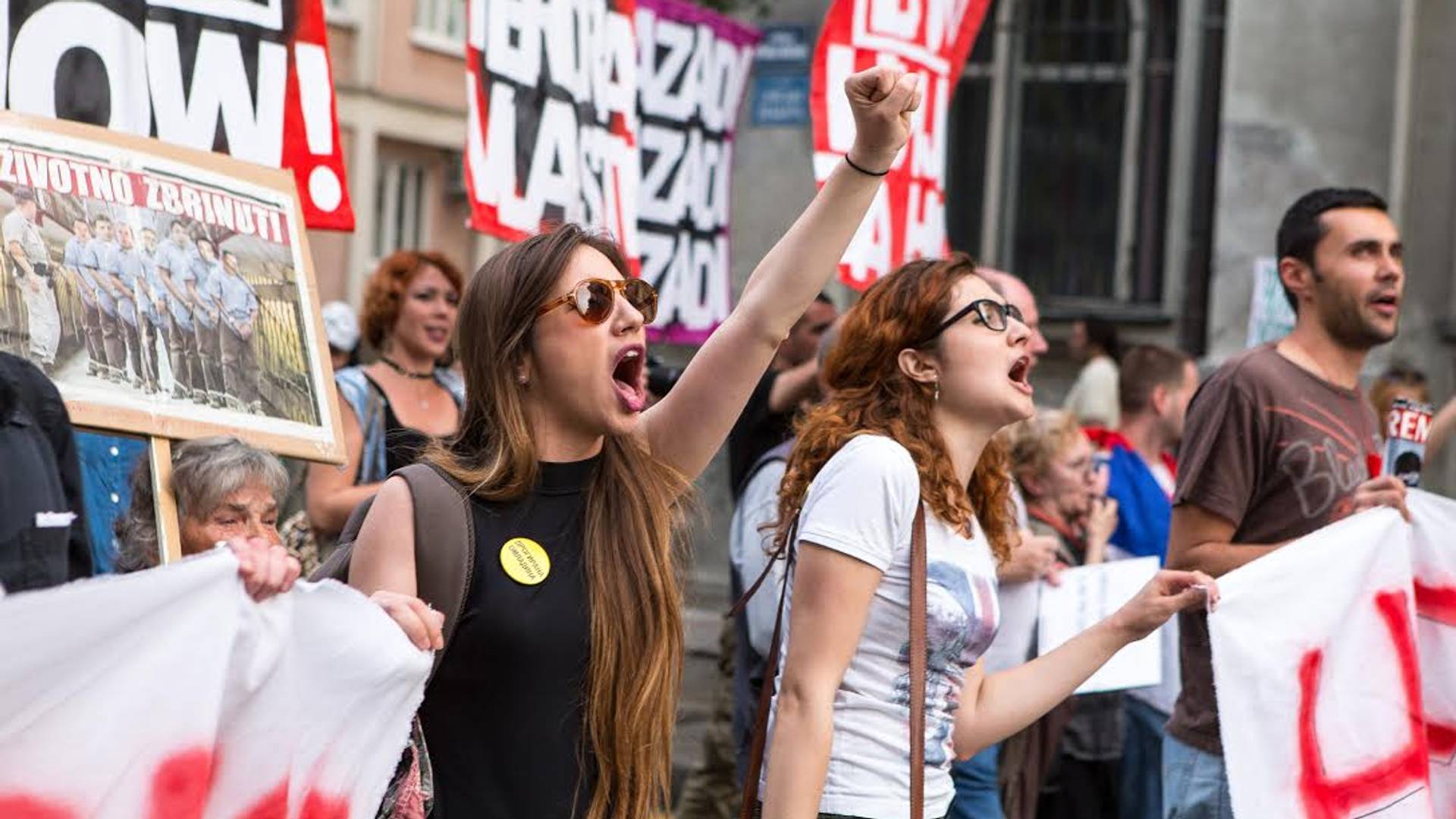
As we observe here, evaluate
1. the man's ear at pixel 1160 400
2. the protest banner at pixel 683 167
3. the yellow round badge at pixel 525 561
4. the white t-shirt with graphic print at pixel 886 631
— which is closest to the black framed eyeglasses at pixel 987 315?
the white t-shirt with graphic print at pixel 886 631

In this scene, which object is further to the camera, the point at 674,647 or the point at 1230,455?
the point at 1230,455

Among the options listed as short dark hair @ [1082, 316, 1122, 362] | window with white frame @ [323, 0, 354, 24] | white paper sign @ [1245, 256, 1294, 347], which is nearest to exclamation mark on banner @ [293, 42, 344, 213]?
white paper sign @ [1245, 256, 1294, 347]

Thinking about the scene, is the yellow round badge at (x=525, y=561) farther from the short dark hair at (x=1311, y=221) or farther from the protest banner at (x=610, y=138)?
the short dark hair at (x=1311, y=221)

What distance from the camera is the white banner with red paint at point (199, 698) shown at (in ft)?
8.13

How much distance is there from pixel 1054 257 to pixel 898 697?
374 inches

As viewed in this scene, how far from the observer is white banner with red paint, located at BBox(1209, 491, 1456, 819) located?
4152 millimetres

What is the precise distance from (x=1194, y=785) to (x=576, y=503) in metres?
2.00

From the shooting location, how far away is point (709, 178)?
8.59m

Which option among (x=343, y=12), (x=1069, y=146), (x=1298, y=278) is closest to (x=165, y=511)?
(x=1298, y=278)

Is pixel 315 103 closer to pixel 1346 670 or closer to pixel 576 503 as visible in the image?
pixel 576 503

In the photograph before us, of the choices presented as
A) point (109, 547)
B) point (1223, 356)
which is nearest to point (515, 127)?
point (109, 547)

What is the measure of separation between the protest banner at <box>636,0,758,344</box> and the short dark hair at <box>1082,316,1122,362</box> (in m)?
3.30

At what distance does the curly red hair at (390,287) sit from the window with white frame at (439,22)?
62.3 ft

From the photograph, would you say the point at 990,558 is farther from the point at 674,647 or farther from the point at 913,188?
the point at 913,188
